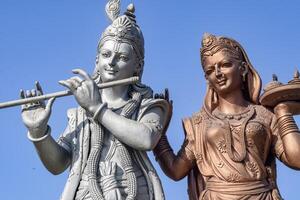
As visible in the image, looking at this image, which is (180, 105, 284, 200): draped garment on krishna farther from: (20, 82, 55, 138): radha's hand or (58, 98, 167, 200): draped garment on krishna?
(20, 82, 55, 138): radha's hand

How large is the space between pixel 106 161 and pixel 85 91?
61 centimetres

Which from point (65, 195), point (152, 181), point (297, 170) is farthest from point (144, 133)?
point (297, 170)

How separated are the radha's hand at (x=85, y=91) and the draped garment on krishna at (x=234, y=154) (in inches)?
37.3

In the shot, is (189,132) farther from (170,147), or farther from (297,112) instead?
(297,112)

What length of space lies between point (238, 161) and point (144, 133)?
32.6 inches

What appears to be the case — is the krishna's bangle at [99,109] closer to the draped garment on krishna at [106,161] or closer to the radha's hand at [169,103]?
the draped garment on krishna at [106,161]

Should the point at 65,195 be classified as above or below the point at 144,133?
below

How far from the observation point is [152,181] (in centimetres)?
648

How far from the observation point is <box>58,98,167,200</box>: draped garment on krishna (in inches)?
251

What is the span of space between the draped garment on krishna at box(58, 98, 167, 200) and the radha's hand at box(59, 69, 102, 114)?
27 cm

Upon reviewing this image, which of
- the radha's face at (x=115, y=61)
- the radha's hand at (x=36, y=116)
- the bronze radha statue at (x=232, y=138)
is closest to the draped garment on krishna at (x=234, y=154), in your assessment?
the bronze radha statue at (x=232, y=138)

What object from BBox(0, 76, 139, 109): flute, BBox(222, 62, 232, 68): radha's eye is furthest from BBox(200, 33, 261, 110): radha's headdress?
BBox(0, 76, 139, 109): flute

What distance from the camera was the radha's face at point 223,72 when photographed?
6.89m

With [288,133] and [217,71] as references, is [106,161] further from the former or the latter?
[288,133]
